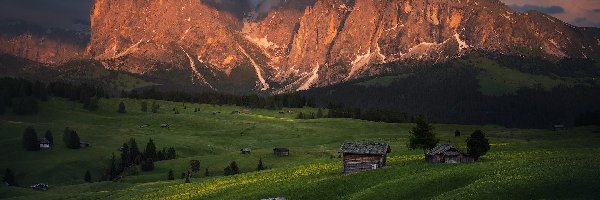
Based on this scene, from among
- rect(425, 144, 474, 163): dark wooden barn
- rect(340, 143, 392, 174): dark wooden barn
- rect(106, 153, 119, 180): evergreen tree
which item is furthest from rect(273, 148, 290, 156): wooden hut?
rect(425, 144, 474, 163): dark wooden barn

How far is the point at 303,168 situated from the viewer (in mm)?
87188

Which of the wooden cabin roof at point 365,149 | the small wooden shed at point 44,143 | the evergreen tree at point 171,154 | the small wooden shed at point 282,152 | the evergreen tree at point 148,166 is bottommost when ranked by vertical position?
the evergreen tree at point 148,166

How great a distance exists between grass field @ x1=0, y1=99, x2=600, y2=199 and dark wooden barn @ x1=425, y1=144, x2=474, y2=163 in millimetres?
1962

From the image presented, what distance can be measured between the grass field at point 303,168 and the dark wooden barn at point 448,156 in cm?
196

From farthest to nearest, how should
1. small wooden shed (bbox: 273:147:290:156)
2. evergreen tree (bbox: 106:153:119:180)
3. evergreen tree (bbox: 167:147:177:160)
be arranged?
1. evergreen tree (bbox: 167:147:177:160)
2. evergreen tree (bbox: 106:153:119:180)
3. small wooden shed (bbox: 273:147:290:156)

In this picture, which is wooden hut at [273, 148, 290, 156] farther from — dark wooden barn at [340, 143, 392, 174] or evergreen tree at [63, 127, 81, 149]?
evergreen tree at [63, 127, 81, 149]

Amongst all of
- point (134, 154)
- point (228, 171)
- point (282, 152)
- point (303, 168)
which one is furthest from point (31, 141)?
point (303, 168)

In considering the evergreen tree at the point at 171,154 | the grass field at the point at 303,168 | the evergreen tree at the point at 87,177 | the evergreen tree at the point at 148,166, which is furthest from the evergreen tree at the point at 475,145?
the evergreen tree at the point at 171,154

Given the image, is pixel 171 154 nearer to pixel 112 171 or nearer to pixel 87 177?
pixel 112 171

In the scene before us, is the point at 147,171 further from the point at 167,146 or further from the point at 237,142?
the point at 237,142

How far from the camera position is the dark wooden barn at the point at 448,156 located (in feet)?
235

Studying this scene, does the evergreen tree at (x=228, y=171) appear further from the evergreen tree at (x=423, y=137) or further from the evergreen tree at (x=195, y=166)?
the evergreen tree at (x=423, y=137)

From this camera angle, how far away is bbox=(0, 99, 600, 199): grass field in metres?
49.3

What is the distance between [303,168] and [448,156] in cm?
2453
